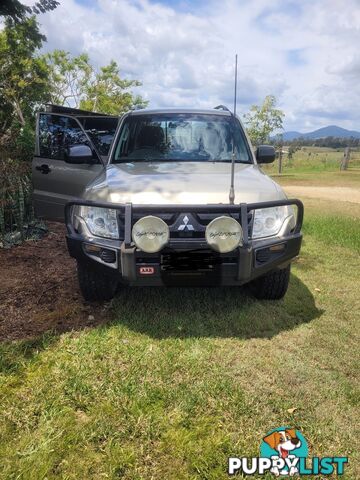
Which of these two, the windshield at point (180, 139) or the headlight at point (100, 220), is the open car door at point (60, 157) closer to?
the windshield at point (180, 139)

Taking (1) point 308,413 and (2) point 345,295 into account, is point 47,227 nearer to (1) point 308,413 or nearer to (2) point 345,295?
(2) point 345,295

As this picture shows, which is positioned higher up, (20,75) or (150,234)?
(20,75)

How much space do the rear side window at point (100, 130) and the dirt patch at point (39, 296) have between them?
1.50 meters

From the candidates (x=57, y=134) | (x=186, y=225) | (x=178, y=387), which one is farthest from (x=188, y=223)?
(x=57, y=134)

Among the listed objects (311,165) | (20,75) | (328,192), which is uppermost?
(20,75)

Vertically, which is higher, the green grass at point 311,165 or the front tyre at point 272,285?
the front tyre at point 272,285

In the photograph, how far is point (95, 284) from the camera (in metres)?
3.28

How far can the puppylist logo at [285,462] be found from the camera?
1842 millimetres

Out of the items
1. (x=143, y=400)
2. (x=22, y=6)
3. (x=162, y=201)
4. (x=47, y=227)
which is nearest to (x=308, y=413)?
(x=143, y=400)

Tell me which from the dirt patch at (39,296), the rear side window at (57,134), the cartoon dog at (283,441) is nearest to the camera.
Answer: the cartoon dog at (283,441)

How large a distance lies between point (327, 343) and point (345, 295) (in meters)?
1.13

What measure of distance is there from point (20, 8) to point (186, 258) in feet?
9.44

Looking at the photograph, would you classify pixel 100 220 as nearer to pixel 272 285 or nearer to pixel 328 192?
pixel 272 285

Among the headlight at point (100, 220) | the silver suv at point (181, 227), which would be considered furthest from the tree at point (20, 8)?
the headlight at point (100, 220)
